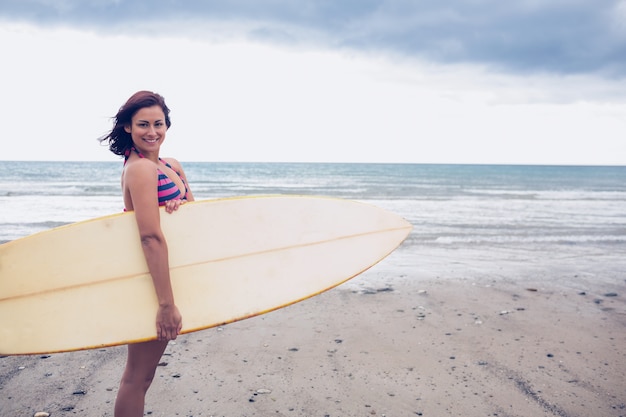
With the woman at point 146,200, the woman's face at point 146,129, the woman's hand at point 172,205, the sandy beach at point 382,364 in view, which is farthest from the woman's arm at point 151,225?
the sandy beach at point 382,364

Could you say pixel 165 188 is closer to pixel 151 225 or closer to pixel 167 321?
pixel 151 225

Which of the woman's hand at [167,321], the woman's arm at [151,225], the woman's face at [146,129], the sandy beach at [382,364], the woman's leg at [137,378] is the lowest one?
the sandy beach at [382,364]

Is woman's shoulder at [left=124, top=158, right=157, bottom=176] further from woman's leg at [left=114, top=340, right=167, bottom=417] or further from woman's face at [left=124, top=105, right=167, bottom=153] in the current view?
woman's leg at [left=114, top=340, right=167, bottom=417]

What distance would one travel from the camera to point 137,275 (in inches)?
77.9

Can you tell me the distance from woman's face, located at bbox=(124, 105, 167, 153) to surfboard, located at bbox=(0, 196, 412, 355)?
34cm

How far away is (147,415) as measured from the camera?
2359 millimetres

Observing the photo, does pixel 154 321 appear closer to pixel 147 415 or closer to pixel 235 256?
pixel 235 256

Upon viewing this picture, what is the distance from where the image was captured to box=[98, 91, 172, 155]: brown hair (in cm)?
175

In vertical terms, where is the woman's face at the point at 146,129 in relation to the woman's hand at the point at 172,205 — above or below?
above

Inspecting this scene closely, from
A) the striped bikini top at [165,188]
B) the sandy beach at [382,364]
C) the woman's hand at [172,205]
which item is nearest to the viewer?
the striped bikini top at [165,188]

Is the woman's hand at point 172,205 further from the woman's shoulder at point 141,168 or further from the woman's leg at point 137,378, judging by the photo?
the woman's leg at point 137,378

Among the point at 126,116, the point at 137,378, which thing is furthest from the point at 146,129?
the point at 137,378

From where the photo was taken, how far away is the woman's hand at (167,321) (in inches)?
66.3

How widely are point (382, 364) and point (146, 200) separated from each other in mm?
1906
